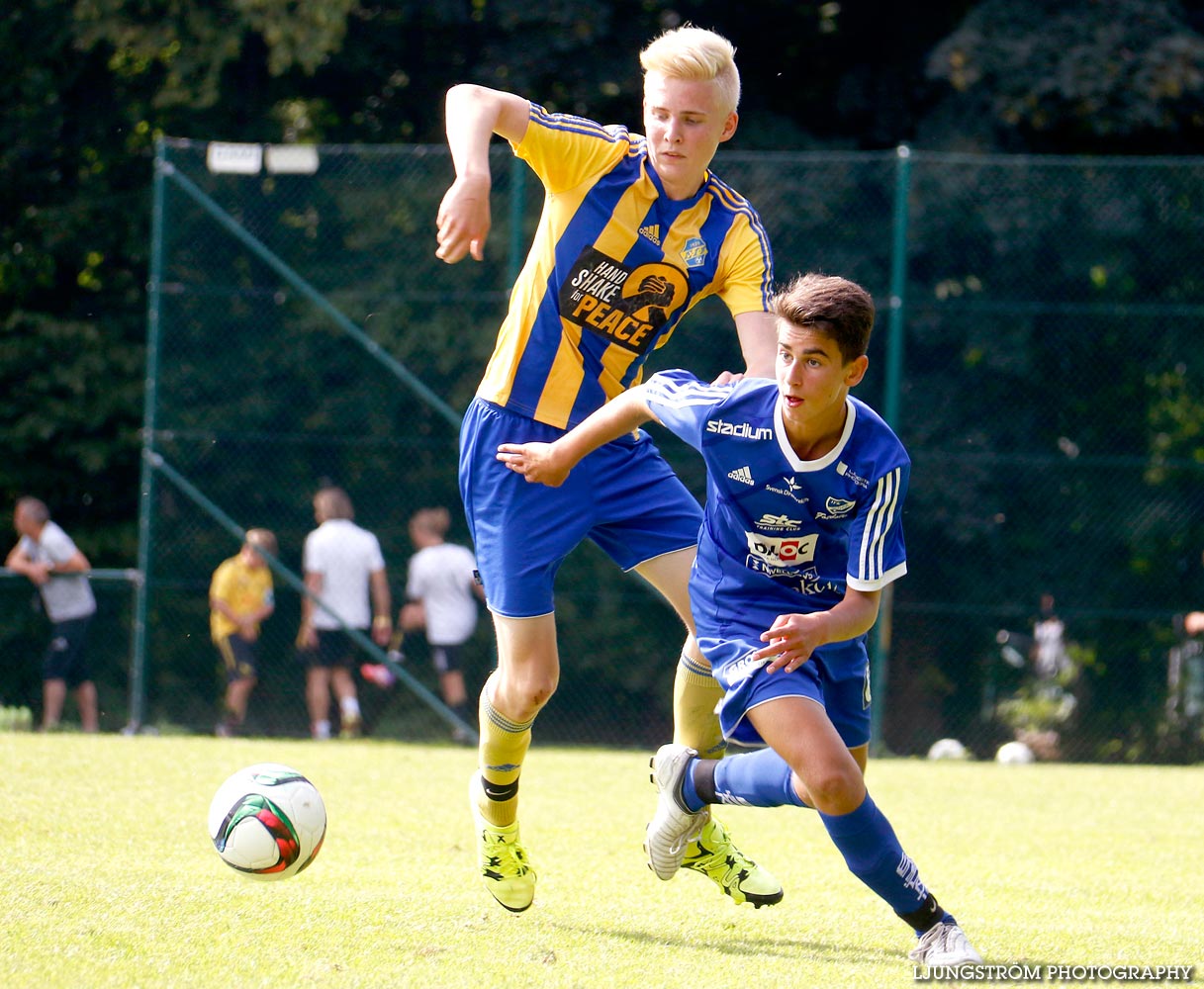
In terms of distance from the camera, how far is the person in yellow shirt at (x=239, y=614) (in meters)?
→ 9.86

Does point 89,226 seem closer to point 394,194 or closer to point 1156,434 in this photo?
point 394,194

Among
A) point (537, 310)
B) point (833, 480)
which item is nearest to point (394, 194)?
point (537, 310)

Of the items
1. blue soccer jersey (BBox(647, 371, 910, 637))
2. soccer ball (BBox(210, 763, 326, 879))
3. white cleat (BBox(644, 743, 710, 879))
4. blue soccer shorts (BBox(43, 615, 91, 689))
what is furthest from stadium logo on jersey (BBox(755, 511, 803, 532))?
blue soccer shorts (BBox(43, 615, 91, 689))

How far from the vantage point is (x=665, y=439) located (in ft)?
31.1

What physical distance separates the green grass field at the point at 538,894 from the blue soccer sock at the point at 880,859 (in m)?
Result: 0.15

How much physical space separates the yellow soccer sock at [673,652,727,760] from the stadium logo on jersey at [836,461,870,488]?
967mm

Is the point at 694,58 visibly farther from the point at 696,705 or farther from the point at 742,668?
the point at 696,705

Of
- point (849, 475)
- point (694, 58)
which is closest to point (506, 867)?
point (849, 475)

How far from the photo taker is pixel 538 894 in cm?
453

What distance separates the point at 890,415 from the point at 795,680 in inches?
239

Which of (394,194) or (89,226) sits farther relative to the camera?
(89,226)

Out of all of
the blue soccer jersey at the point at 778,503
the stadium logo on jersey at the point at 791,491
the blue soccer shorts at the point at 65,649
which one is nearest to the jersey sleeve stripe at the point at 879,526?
the blue soccer jersey at the point at 778,503

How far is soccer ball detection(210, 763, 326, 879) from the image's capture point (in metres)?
3.96

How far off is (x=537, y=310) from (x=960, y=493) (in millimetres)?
5937
